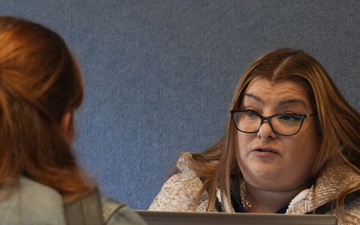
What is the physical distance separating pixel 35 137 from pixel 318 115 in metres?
0.84

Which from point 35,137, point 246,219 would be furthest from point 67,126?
point 246,219

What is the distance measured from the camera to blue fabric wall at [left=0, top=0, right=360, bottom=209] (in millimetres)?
2123

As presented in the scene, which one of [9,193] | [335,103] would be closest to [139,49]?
[335,103]

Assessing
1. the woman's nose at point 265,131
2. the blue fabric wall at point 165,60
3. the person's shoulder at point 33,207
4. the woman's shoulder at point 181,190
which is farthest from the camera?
the blue fabric wall at point 165,60

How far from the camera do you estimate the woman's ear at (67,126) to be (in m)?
0.96

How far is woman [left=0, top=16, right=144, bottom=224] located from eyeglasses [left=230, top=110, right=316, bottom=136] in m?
0.69

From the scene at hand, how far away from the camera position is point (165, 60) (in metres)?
2.22

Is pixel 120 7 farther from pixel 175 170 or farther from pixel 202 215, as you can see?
pixel 202 215

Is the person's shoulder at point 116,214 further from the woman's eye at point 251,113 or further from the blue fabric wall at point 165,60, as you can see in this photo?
the blue fabric wall at point 165,60

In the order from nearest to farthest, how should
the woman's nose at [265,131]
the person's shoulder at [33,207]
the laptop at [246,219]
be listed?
the person's shoulder at [33,207] → the laptop at [246,219] → the woman's nose at [265,131]

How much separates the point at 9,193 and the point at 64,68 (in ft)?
0.53

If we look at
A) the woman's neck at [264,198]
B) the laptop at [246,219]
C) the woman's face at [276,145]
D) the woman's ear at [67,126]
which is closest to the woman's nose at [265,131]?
the woman's face at [276,145]

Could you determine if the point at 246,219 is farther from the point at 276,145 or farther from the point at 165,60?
the point at 165,60

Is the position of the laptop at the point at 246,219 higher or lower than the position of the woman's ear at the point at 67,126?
lower
